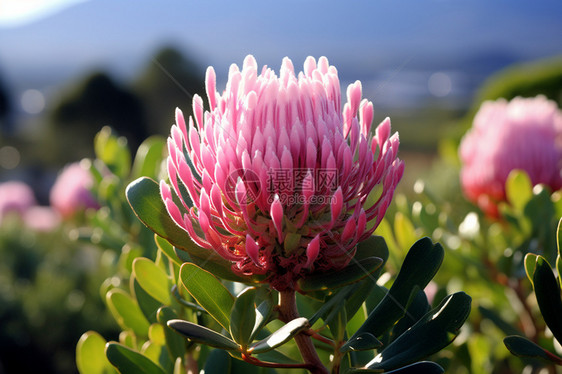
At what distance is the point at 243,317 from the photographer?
761 mm

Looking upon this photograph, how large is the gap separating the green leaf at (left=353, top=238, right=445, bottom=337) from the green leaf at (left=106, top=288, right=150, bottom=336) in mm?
512

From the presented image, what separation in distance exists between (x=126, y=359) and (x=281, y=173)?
44 centimetres

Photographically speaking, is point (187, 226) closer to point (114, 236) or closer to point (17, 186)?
point (114, 236)

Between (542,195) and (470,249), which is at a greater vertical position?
(542,195)

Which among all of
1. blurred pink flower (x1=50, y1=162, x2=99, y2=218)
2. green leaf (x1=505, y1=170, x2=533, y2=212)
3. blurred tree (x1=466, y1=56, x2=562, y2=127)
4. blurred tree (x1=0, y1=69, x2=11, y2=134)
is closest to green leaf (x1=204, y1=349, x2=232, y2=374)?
green leaf (x1=505, y1=170, x2=533, y2=212)

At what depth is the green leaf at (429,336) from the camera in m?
0.77

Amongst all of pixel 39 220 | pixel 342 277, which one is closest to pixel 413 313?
pixel 342 277

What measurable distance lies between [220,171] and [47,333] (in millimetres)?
3497

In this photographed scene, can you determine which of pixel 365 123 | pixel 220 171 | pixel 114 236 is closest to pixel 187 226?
pixel 220 171

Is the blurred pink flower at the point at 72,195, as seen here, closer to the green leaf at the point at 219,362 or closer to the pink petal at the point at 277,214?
the green leaf at the point at 219,362

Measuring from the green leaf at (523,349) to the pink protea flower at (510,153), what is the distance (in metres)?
1.04

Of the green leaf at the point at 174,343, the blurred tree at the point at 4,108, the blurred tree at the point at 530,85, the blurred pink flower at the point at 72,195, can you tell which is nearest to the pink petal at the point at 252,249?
the green leaf at the point at 174,343

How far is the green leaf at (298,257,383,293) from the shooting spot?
0.81 m

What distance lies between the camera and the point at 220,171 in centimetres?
78
